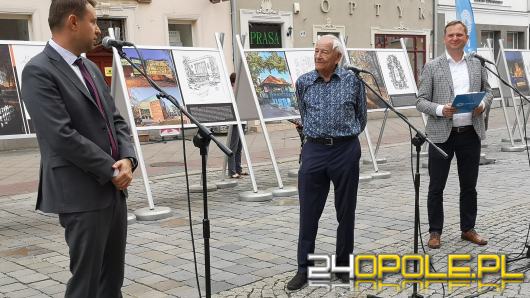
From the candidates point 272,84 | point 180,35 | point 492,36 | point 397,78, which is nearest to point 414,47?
point 492,36

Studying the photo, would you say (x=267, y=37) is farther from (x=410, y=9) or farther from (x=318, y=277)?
(x=318, y=277)

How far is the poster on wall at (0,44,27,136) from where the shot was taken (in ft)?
20.4

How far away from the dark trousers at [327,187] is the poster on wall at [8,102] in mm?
3780

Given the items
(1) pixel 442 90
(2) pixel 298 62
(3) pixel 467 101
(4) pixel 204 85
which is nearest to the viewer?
(3) pixel 467 101

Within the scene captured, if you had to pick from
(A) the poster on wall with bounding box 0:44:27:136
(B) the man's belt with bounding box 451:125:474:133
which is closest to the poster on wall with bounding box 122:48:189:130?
(A) the poster on wall with bounding box 0:44:27:136

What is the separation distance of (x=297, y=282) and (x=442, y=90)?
2.16 meters

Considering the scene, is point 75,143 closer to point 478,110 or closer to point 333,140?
point 333,140

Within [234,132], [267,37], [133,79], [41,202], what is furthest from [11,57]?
[267,37]

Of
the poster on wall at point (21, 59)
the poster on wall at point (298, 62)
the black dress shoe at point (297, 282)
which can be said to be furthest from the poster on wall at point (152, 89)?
the black dress shoe at point (297, 282)

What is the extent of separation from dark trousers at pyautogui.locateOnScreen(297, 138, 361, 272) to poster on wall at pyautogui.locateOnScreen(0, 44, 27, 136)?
378 centimetres

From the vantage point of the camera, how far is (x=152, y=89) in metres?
6.78

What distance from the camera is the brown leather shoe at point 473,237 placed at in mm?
4896

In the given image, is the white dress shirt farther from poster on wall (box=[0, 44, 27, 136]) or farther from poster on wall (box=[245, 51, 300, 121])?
poster on wall (box=[0, 44, 27, 136])

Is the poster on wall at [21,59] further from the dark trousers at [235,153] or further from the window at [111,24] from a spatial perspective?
the window at [111,24]
